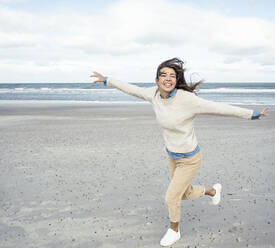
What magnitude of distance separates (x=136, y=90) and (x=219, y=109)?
3.34ft

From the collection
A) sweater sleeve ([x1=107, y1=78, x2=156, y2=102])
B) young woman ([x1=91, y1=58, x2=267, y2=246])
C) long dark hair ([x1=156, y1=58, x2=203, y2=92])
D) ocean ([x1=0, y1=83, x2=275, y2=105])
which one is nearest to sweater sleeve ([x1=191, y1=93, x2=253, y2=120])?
young woman ([x1=91, y1=58, x2=267, y2=246])

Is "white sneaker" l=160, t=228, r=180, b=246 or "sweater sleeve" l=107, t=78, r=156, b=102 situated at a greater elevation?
"sweater sleeve" l=107, t=78, r=156, b=102

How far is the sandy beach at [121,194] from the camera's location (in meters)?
3.50

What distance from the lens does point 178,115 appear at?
3.08m

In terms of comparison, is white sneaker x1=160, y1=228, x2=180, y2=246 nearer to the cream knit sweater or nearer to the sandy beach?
the sandy beach

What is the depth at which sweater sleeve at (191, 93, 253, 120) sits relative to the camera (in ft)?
9.93

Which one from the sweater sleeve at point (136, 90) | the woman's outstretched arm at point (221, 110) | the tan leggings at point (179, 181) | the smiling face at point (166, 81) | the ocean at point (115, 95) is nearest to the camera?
the woman's outstretched arm at point (221, 110)

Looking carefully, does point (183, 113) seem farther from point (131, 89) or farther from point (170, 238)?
point (170, 238)

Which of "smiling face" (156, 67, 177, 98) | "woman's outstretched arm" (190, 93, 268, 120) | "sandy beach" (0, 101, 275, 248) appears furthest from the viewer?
"sandy beach" (0, 101, 275, 248)

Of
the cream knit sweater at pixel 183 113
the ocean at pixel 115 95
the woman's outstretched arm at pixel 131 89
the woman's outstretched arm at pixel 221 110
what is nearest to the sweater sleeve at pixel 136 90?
the woman's outstretched arm at pixel 131 89

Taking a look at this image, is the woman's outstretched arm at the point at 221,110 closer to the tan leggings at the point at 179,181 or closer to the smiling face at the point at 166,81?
the smiling face at the point at 166,81

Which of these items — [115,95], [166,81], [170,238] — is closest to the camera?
[166,81]

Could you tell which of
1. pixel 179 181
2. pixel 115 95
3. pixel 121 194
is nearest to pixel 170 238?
pixel 179 181

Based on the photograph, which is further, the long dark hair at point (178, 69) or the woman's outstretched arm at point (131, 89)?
the woman's outstretched arm at point (131, 89)
